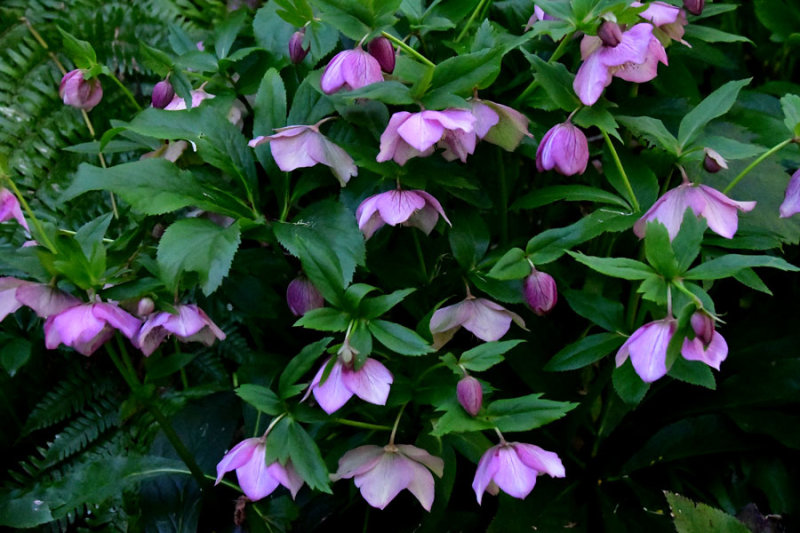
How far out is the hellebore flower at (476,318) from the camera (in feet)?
2.80

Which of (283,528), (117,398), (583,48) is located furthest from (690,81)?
(117,398)

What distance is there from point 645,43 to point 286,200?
44 cm

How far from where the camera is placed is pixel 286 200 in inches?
35.6

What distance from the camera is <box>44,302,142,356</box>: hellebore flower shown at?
755 millimetres

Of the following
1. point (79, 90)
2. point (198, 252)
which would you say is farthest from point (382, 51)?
Result: point (79, 90)

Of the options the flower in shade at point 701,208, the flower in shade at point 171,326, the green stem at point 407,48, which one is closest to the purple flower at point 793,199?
the flower in shade at point 701,208

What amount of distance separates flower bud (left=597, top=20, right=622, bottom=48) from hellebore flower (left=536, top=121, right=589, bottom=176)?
10cm

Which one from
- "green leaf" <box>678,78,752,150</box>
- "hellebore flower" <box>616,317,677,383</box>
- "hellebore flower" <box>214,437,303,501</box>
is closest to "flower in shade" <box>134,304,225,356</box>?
"hellebore flower" <box>214,437,303,501</box>

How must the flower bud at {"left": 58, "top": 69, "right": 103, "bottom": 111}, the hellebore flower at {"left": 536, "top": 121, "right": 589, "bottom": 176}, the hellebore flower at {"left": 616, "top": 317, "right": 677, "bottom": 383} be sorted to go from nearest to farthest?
the hellebore flower at {"left": 616, "top": 317, "right": 677, "bottom": 383} < the hellebore flower at {"left": 536, "top": 121, "right": 589, "bottom": 176} < the flower bud at {"left": 58, "top": 69, "right": 103, "bottom": 111}

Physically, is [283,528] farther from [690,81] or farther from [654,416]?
[690,81]

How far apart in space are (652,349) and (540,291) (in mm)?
146

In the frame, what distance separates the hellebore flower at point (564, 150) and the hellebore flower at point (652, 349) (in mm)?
203

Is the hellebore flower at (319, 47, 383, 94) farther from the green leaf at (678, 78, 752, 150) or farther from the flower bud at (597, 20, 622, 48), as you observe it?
the green leaf at (678, 78, 752, 150)

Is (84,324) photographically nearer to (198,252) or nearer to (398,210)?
(198,252)
